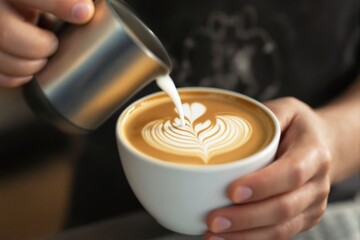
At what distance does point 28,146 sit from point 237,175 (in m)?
0.59

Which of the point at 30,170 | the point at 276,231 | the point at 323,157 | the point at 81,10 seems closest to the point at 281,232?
the point at 276,231

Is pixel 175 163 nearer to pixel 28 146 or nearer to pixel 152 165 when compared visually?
pixel 152 165

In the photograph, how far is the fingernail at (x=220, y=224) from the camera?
547 mm

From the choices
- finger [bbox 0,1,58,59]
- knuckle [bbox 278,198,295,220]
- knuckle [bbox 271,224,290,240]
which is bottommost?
knuckle [bbox 271,224,290,240]

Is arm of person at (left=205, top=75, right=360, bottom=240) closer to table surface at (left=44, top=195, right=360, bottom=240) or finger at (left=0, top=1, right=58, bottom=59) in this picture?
table surface at (left=44, top=195, right=360, bottom=240)

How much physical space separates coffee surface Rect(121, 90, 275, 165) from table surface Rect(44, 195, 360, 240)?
0.19 m

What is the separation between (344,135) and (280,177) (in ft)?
1.21

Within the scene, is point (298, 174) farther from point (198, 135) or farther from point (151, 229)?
point (151, 229)

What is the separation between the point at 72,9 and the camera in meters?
0.59

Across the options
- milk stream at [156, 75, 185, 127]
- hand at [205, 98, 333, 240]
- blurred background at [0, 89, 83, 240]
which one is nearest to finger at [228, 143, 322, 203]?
hand at [205, 98, 333, 240]

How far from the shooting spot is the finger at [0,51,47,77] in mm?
637

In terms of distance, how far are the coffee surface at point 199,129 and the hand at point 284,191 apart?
42mm

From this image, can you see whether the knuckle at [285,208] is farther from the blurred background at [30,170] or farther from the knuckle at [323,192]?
the blurred background at [30,170]

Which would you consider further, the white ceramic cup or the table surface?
the table surface
